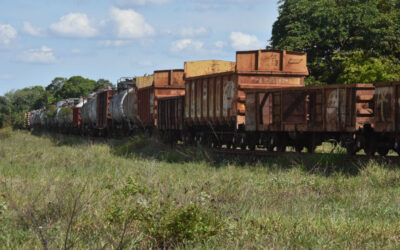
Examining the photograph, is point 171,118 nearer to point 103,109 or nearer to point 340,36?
point 103,109

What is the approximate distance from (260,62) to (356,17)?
1973cm

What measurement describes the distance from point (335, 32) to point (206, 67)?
16218 mm

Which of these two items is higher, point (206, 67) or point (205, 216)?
point (206, 67)

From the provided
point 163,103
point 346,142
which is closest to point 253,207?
point 346,142

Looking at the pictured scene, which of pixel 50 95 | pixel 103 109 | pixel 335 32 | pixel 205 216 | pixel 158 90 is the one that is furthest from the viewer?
pixel 50 95

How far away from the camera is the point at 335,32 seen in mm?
35906

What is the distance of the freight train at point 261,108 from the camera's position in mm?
A: 13727

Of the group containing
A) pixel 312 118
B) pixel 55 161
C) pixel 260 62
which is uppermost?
pixel 260 62

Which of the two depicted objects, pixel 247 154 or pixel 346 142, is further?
pixel 247 154

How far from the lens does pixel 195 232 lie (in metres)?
5.86

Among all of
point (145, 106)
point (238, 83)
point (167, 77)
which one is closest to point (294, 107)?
point (238, 83)

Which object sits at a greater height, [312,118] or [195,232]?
[312,118]

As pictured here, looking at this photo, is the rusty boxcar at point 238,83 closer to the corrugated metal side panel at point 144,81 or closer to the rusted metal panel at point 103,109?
the corrugated metal side panel at point 144,81

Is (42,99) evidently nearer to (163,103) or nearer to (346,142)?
(163,103)
